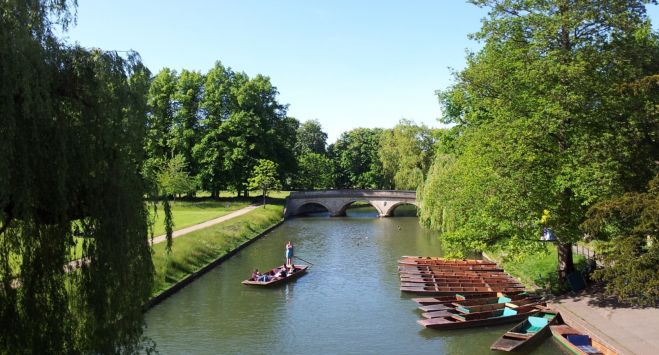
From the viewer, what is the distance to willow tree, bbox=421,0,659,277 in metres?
18.0

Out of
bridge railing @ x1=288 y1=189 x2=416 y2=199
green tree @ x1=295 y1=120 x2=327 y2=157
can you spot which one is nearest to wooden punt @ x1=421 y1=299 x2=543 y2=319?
bridge railing @ x1=288 y1=189 x2=416 y2=199

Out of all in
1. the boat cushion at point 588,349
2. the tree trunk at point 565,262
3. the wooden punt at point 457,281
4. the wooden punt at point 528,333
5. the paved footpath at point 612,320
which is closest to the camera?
the paved footpath at point 612,320

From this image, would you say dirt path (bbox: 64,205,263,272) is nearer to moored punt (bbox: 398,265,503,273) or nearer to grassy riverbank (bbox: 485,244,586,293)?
moored punt (bbox: 398,265,503,273)

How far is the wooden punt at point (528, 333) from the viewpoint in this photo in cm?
1611

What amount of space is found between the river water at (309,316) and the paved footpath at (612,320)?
1.45 m

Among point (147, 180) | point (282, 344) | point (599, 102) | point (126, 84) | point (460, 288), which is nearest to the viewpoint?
point (126, 84)

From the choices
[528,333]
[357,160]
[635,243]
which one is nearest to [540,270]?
[528,333]

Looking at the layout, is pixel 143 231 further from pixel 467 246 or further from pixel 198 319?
pixel 467 246

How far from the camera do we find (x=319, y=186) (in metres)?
84.0

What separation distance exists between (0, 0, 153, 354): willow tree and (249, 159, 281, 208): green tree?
45.5 metres

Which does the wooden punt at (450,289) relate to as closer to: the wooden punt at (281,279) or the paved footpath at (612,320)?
the paved footpath at (612,320)

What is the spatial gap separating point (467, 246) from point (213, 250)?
16.5 meters

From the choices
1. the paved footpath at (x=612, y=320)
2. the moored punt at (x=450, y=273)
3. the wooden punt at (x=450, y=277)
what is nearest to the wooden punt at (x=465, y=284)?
the wooden punt at (x=450, y=277)

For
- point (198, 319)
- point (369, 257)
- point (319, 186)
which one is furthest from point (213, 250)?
point (319, 186)
